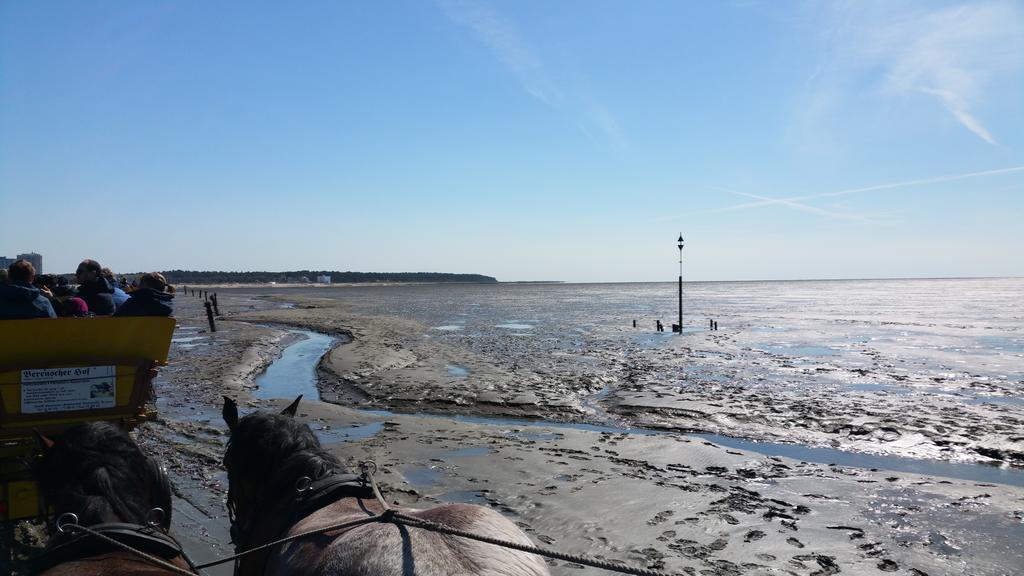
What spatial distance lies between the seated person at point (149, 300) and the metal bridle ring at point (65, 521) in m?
4.76

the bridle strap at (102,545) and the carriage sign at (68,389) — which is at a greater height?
the carriage sign at (68,389)

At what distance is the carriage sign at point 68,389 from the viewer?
4781 millimetres

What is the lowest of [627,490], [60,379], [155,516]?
[627,490]

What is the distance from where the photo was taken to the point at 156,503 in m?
3.22

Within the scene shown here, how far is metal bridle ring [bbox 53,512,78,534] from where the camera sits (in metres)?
2.51

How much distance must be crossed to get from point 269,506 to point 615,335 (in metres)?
26.3

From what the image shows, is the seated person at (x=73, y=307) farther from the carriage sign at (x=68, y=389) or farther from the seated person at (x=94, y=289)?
the carriage sign at (x=68, y=389)

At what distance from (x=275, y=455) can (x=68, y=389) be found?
119 inches

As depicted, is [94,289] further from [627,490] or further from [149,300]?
[627,490]

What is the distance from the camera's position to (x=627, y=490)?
711 cm

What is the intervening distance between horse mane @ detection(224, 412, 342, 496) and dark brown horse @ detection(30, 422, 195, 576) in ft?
1.45

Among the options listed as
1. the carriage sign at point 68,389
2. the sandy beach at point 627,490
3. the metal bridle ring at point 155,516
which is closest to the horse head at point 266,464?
the metal bridle ring at point 155,516

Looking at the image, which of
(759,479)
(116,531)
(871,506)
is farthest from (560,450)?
(116,531)

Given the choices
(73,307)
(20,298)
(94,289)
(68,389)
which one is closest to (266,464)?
(68,389)
